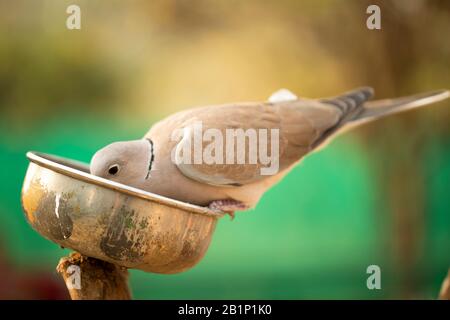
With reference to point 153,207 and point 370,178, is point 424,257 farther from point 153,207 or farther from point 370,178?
point 153,207

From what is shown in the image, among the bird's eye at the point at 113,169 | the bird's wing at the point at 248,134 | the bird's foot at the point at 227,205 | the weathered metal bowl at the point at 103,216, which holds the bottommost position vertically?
the weathered metal bowl at the point at 103,216

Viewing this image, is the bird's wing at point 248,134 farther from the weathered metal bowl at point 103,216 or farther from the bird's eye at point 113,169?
the weathered metal bowl at point 103,216

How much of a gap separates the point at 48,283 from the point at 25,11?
1140 millimetres

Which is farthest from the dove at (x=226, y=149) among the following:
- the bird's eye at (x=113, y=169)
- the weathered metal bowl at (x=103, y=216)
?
the weathered metal bowl at (x=103, y=216)

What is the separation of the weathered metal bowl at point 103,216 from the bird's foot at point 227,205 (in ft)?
1.18

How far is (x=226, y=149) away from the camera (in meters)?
1.50

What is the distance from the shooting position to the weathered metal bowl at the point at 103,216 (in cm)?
103

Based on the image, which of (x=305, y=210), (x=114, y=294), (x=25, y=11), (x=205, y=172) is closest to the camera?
(x=114, y=294)

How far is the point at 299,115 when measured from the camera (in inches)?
67.8

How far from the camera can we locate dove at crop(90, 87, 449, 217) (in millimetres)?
1392

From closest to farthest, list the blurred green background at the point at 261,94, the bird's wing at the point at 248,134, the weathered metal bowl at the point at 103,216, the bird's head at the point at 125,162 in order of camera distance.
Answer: the weathered metal bowl at the point at 103,216 → the bird's head at the point at 125,162 → the bird's wing at the point at 248,134 → the blurred green background at the point at 261,94

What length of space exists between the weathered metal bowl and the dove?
0.23 m

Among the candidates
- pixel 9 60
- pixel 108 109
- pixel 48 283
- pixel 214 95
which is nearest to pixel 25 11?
pixel 9 60

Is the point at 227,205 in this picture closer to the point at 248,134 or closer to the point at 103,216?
the point at 248,134
